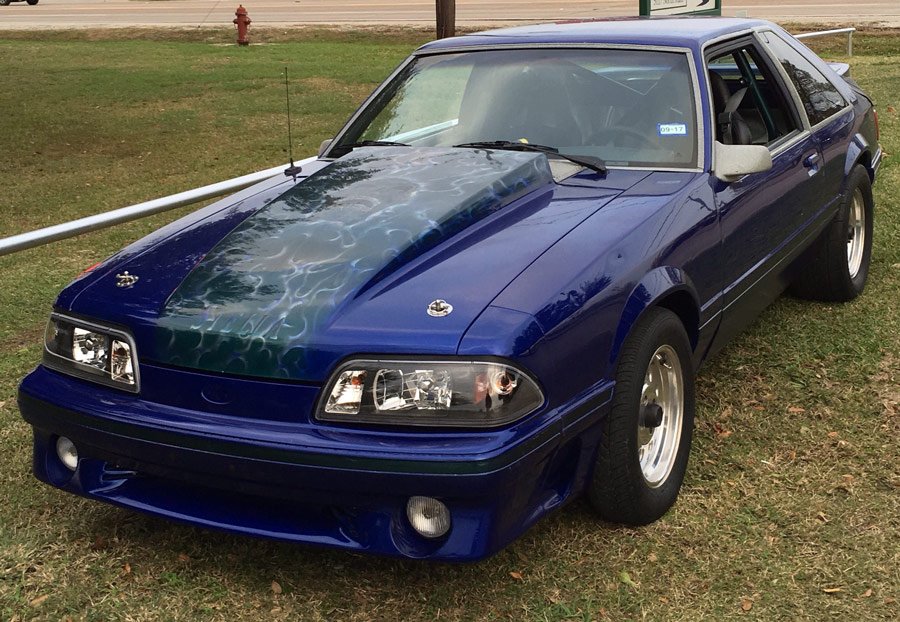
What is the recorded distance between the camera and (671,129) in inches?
164

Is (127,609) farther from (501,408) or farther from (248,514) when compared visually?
(501,408)

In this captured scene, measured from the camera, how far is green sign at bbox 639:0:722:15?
1062cm

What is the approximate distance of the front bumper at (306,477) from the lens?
279 cm

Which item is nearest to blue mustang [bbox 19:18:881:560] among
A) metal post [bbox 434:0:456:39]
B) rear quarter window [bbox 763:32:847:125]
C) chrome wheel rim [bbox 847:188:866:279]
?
rear quarter window [bbox 763:32:847:125]

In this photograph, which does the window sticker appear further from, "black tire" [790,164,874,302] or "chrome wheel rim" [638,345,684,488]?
"black tire" [790,164,874,302]

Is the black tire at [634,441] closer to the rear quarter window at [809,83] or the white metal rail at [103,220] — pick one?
the white metal rail at [103,220]

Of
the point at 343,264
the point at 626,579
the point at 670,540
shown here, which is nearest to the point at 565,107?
the point at 343,264

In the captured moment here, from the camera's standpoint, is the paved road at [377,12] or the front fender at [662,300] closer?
→ the front fender at [662,300]

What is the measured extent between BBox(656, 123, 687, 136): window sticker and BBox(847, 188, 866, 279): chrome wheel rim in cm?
212

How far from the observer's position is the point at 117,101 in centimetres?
1395

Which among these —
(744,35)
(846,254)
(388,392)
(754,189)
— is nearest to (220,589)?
(388,392)

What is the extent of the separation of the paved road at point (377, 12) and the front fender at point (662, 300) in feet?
65.6

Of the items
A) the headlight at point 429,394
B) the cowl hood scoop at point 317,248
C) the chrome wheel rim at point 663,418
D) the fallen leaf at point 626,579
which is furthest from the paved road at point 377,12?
the headlight at point 429,394

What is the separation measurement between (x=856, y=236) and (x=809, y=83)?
1.05 m
